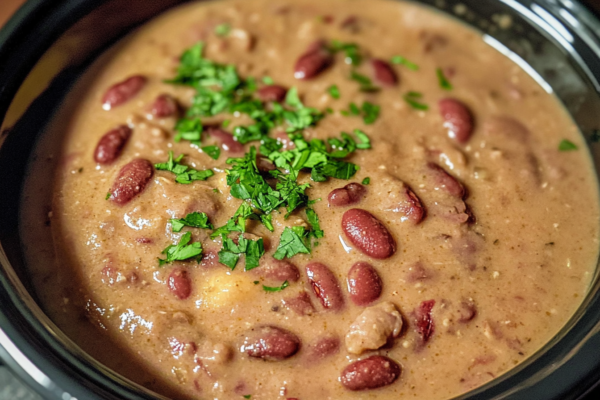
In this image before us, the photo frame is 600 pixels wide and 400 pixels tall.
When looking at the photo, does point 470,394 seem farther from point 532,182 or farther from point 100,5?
point 100,5

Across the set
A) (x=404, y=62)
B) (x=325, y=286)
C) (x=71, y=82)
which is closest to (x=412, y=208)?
(x=325, y=286)

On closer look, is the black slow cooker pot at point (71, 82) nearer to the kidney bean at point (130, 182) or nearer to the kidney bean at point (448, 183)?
the kidney bean at point (130, 182)

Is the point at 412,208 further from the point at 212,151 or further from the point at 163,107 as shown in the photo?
the point at 163,107

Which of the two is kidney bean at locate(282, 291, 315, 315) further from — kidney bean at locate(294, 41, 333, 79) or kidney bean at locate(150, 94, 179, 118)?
kidney bean at locate(294, 41, 333, 79)

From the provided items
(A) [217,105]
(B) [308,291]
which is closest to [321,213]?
(B) [308,291]

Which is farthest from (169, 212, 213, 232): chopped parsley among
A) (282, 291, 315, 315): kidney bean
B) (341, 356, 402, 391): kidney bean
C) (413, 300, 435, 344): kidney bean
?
(413, 300, 435, 344): kidney bean

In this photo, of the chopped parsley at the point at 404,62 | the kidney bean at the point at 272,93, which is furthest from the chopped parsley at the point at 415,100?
the kidney bean at the point at 272,93
